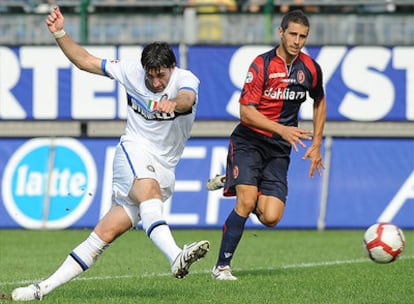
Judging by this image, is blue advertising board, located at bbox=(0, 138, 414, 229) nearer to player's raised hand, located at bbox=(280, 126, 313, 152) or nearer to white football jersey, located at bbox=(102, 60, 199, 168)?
player's raised hand, located at bbox=(280, 126, 313, 152)

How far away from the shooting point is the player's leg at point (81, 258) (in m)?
7.79

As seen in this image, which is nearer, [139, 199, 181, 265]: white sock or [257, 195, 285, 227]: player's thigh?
[139, 199, 181, 265]: white sock

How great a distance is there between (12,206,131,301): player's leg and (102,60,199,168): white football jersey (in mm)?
561

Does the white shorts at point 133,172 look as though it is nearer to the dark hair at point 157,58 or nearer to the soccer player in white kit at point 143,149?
the soccer player in white kit at point 143,149

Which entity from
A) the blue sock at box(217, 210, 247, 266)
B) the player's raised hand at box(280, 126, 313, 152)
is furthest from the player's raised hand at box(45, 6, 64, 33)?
the blue sock at box(217, 210, 247, 266)

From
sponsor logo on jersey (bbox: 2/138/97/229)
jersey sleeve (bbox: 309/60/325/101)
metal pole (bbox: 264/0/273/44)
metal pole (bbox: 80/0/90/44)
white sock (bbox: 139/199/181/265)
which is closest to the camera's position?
white sock (bbox: 139/199/181/265)

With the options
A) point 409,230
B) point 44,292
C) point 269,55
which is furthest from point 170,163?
point 409,230

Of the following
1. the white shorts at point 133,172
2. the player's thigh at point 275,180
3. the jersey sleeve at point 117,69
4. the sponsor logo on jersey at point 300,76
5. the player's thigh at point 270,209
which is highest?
the jersey sleeve at point 117,69

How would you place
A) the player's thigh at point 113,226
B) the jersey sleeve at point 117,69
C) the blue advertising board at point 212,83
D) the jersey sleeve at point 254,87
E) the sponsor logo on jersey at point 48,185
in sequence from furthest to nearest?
the blue advertising board at point 212,83
the sponsor logo on jersey at point 48,185
the jersey sleeve at point 254,87
the jersey sleeve at point 117,69
the player's thigh at point 113,226

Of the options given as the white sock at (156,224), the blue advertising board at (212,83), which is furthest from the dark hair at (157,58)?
the blue advertising board at (212,83)

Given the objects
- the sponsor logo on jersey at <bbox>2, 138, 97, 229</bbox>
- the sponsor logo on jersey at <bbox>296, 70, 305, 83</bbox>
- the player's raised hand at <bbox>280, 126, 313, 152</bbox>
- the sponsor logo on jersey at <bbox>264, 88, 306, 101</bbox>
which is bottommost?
the sponsor logo on jersey at <bbox>2, 138, 97, 229</bbox>

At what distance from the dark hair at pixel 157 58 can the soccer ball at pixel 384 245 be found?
2252mm

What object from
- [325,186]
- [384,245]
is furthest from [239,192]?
[325,186]

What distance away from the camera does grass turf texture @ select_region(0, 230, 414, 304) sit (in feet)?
27.0
